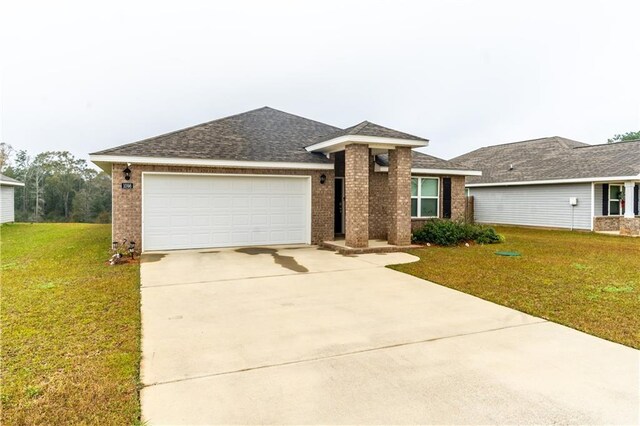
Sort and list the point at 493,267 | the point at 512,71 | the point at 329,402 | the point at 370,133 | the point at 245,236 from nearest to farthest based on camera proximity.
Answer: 1. the point at 329,402
2. the point at 493,267
3. the point at 370,133
4. the point at 245,236
5. the point at 512,71

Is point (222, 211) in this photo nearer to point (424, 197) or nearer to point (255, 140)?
point (255, 140)

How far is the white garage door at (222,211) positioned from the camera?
36.6ft

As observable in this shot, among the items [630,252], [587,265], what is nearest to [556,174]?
[630,252]

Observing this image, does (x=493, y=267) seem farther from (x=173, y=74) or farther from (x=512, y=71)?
(x=173, y=74)

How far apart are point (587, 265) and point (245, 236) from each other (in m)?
9.28

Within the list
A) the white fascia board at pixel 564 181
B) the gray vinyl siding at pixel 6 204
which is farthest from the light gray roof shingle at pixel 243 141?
the gray vinyl siding at pixel 6 204

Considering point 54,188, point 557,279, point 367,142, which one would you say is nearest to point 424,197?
point 367,142

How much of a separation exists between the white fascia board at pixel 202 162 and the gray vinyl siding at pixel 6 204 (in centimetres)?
1581

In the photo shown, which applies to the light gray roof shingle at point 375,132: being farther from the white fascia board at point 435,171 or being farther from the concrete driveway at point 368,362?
the concrete driveway at point 368,362

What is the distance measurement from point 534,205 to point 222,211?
16418mm

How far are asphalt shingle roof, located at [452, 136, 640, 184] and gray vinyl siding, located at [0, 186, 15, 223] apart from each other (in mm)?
27847

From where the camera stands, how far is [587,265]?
29.3 ft

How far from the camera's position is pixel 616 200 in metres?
18.2

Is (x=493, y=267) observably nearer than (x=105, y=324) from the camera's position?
No
